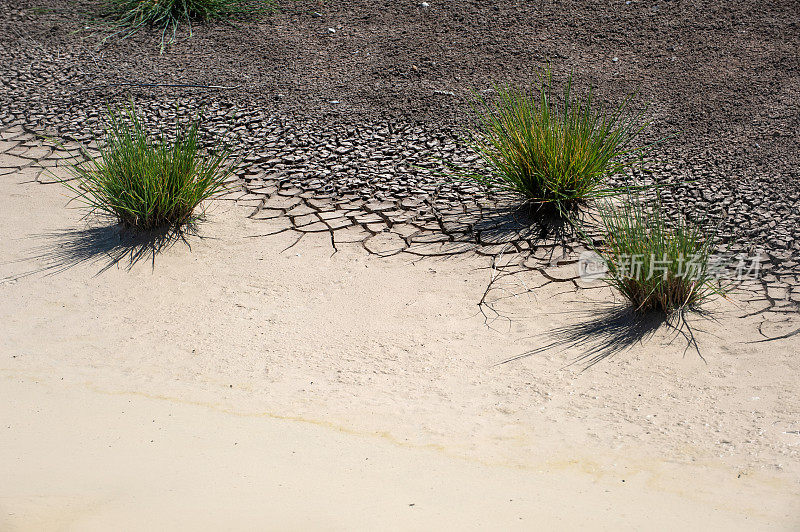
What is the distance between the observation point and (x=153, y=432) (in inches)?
95.4

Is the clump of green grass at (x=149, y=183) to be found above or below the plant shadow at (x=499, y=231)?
above

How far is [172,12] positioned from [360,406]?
13.1 feet

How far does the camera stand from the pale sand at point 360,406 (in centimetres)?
211

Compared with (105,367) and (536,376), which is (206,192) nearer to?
(105,367)

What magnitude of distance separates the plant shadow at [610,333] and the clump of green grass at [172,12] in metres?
3.74

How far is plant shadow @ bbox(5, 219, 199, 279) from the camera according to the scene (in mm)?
3330

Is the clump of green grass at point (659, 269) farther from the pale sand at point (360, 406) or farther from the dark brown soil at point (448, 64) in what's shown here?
the dark brown soil at point (448, 64)

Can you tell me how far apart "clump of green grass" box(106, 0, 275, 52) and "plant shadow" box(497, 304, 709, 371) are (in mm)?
3743

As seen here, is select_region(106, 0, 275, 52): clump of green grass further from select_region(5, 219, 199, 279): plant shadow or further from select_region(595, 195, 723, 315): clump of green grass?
select_region(595, 195, 723, 315): clump of green grass

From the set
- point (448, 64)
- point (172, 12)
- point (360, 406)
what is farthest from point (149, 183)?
point (172, 12)

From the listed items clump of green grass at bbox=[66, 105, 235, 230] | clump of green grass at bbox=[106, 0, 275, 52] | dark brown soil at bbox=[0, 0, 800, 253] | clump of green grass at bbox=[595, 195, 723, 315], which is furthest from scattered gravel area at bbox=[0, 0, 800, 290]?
clump of green grass at bbox=[595, 195, 723, 315]

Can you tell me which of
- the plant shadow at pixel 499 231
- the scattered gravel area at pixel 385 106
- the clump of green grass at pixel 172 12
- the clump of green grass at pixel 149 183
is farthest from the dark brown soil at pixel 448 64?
the clump of green grass at pixel 149 183

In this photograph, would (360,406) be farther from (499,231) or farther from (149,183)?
(149,183)

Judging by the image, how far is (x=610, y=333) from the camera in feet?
9.10
